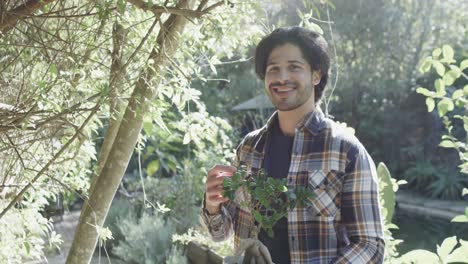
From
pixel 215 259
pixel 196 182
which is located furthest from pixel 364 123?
pixel 215 259

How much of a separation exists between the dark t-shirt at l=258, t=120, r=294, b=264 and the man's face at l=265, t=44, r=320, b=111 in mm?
123

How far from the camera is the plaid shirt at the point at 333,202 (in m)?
1.35

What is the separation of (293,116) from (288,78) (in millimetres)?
131

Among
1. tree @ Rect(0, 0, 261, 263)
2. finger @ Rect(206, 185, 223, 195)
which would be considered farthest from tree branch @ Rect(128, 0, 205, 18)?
finger @ Rect(206, 185, 223, 195)

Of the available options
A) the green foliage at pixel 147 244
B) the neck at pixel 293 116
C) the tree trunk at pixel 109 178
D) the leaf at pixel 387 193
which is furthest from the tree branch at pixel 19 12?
the green foliage at pixel 147 244

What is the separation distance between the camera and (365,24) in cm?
1321

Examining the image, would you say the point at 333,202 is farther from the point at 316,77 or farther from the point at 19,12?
the point at 19,12

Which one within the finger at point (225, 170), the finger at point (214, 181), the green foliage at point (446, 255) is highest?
the finger at point (225, 170)

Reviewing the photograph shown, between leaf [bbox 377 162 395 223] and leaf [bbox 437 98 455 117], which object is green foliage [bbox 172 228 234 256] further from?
leaf [bbox 437 98 455 117]

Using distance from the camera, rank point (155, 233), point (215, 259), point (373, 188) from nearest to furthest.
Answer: point (373, 188) → point (215, 259) → point (155, 233)

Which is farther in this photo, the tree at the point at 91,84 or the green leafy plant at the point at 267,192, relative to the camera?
the tree at the point at 91,84

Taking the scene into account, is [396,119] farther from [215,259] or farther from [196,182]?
[215,259]

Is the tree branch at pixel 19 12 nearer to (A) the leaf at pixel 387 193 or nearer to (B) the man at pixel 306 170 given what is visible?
(B) the man at pixel 306 170

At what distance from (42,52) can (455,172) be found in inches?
456
